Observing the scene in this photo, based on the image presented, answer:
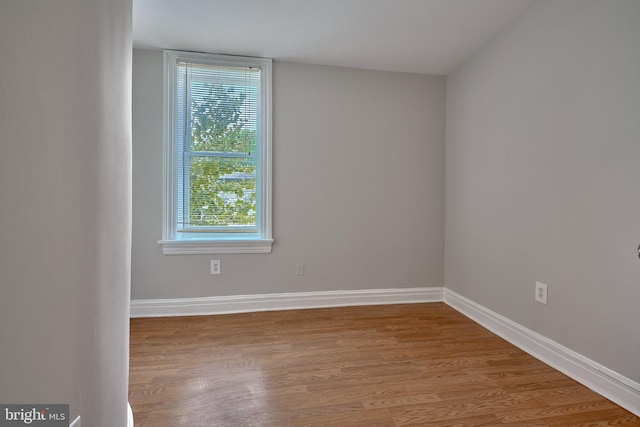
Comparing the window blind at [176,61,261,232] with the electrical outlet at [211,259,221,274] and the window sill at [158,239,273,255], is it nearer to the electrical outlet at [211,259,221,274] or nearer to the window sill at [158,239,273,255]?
the window sill at [158,239,273,255]

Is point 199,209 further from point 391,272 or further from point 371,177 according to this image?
point 391,272

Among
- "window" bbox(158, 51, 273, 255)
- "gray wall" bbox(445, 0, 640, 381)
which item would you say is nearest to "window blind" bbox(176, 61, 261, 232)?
"window" bbox(158, 51, 273, 255)

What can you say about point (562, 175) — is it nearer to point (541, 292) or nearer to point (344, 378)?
point (541, 292)

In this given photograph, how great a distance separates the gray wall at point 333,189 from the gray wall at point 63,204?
1.65m

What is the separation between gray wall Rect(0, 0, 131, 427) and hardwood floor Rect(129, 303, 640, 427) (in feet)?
1.98

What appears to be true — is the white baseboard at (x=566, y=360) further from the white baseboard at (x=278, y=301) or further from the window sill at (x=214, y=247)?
the window sill at (x=214, y=247)

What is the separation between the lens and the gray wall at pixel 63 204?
558mm

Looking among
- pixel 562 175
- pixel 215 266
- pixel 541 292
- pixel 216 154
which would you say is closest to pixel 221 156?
pixel 216 154

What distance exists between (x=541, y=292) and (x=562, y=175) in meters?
0.77

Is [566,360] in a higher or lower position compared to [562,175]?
lower

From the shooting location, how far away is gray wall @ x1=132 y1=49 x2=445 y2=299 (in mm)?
2566

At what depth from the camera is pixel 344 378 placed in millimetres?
1674

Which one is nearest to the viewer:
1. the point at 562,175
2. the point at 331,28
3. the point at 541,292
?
the point at 562,175

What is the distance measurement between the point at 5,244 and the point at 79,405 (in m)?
0.52
